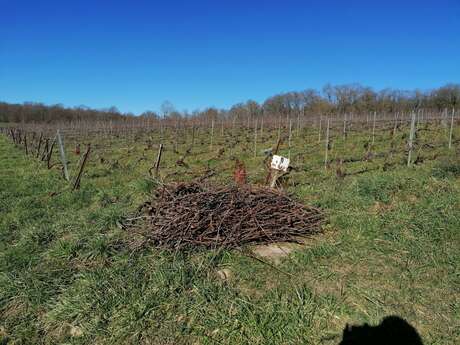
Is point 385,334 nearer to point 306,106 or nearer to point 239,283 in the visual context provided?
point 239,283

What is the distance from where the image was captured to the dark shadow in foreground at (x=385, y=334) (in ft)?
7.62

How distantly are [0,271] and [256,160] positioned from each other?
8.55 meters

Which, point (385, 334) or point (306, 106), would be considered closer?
point (385, 334)

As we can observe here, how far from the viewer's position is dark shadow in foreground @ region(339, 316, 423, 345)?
2322 mm

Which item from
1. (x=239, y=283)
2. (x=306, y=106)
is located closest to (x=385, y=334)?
(x=239, y=283)

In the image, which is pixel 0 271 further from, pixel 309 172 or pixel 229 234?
pixel 309 172

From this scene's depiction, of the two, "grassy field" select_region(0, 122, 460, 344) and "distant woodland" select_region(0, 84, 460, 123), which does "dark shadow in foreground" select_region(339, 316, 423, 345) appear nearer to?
"grassy field" select_region(0, 122, 460, 344)

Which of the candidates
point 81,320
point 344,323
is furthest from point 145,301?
point 344,323

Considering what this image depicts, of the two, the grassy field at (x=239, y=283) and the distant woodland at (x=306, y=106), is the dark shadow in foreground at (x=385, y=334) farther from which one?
the distant woodland at (x=306, y=106)

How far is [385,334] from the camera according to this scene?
239 cm

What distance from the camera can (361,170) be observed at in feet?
26.2

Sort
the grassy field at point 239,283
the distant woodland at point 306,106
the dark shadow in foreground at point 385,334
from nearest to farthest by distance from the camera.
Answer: the dark shadow in foreground at point 385,334 < the grassy field at point 239,283 < the distant woodland at point 306,106

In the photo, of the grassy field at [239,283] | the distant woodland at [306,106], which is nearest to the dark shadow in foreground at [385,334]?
the grassy field at [239,283]

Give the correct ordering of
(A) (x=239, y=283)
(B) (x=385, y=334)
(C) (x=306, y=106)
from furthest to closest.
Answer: (C) (x=306, y=106)
(A) (x=239, y=283)
(B) (x=385, y=334)
